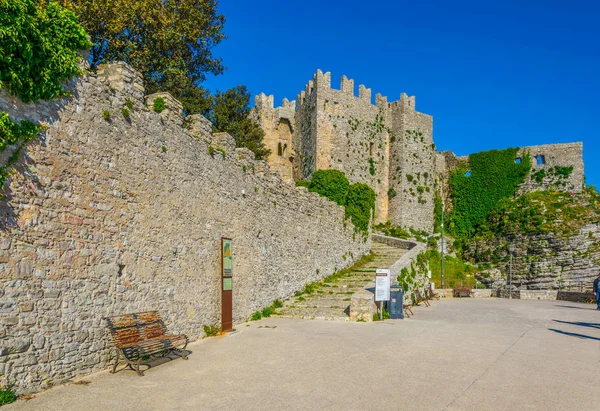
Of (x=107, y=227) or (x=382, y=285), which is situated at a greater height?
(x=107, y=227)

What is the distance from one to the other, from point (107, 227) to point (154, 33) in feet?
36.8

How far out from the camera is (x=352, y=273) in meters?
21.0

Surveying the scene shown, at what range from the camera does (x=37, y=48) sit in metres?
6.20

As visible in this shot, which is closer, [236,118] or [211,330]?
[211,330]

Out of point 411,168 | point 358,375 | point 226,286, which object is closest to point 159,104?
point 226,286

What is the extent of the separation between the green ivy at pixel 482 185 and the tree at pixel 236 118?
2314 cm

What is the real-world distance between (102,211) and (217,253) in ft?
14.1

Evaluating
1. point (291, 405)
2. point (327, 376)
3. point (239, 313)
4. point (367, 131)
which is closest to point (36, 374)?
point (291, 405)

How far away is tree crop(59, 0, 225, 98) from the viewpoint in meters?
14.9

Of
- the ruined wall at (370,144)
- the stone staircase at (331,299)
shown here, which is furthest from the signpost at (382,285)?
the ruined wall at (370,144)

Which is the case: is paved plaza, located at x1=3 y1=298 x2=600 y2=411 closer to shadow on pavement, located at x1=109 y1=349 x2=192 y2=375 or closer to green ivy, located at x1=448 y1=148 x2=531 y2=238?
shadow on pavement, located at x1=109 y1=349 x2=192 y2=375

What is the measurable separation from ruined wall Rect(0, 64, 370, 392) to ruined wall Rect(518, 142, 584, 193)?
37.7m

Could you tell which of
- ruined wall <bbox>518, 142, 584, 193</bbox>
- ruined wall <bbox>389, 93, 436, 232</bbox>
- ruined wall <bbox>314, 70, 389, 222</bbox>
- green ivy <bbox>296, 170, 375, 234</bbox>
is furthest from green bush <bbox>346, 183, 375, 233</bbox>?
ruined wall <bbox>518, 142, 584, 193</bbox>

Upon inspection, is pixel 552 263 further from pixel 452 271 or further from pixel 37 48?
pixel 37 48
